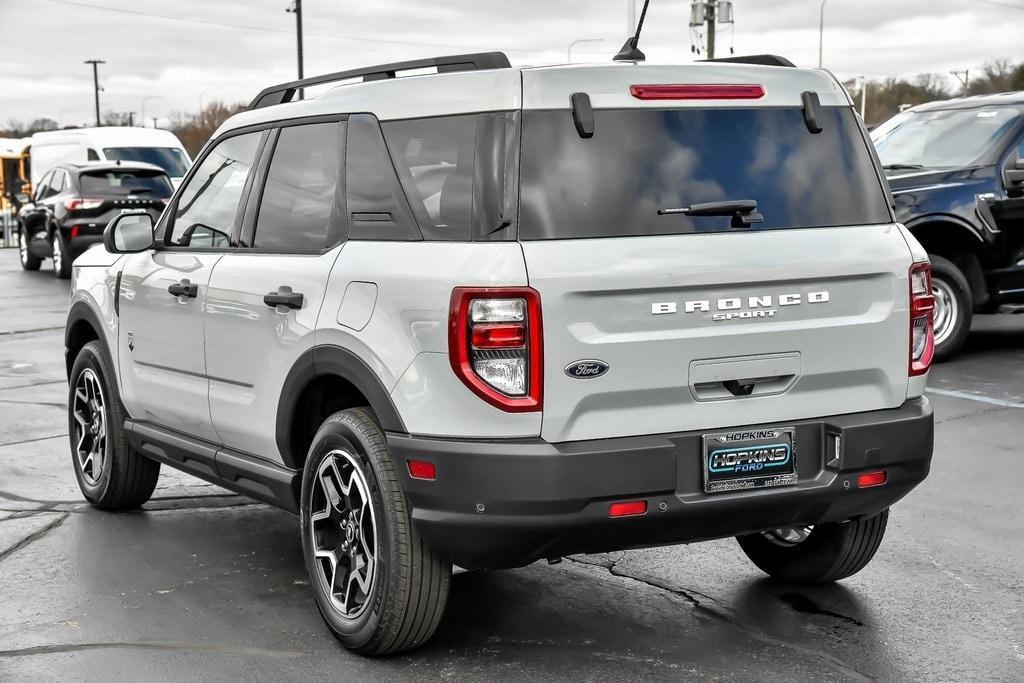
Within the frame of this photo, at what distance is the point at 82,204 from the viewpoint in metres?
20.8

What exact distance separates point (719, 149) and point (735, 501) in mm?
1086

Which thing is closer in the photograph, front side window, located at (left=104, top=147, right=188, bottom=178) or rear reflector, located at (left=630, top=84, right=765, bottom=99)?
rear reflector, located at (left=630, top=84, right=765, bottom=99)

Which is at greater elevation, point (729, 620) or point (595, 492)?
point (595, 492)

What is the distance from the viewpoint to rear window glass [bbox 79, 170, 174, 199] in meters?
20.9

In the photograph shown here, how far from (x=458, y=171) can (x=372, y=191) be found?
46cm

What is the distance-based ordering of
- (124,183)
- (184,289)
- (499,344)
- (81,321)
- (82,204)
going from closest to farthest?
(499,344) < (184,289) < (81,321) < (82,204) < (124,183)

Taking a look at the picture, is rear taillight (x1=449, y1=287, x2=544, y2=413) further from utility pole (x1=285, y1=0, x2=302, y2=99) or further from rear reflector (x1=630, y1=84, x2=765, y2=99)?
utility pole (x1=285, y1=0, x2=302, y2=99)

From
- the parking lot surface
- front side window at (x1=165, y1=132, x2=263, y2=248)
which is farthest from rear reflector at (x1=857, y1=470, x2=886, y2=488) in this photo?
front side window at (x1=165, y1=132, x2=263, y2=248)

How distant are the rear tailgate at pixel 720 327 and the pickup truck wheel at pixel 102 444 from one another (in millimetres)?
3031

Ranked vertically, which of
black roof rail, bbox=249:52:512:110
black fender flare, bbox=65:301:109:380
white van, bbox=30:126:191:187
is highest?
white van, bbox=30:126:191:187

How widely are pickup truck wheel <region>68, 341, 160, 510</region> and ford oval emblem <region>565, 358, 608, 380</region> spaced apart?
3.04 meters

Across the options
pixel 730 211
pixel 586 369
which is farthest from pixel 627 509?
pixel 730 211

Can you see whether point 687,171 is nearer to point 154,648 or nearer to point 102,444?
point 154,648

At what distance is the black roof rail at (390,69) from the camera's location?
4.34 metres
